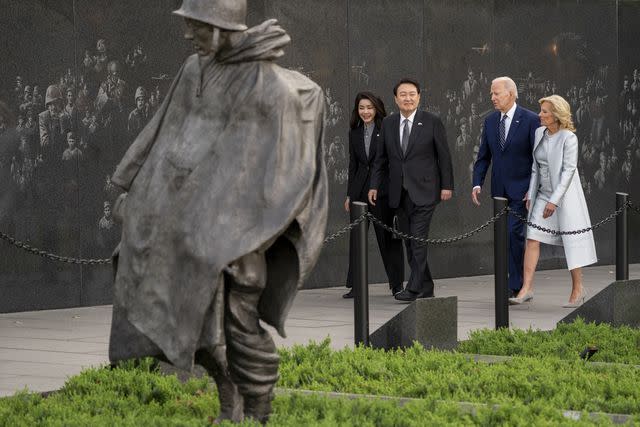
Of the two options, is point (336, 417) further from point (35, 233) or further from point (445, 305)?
point (35, 233)

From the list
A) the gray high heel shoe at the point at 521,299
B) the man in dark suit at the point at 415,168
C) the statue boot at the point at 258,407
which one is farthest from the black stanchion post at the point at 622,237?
the statue boot at the point at 258,407

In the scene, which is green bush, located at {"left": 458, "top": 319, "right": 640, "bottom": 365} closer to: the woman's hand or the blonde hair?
the woman's hand

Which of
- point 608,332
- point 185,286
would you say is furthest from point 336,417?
point 608,332

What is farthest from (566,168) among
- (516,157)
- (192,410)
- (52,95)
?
(192,410)

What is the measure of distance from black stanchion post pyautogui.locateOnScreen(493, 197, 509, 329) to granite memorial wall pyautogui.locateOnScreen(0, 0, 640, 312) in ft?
13.6

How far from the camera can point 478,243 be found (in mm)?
19062

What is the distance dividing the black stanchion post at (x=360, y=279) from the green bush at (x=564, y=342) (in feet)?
2.28

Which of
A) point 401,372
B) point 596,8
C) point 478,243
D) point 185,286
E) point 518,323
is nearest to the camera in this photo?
point 185,286

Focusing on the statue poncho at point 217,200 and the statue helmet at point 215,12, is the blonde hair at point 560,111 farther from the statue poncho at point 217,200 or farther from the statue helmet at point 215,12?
the statue helmet at point 215,12

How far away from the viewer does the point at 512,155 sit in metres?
14.9

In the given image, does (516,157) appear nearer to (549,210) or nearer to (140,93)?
(549,210)

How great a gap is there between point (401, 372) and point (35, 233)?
5877 mm

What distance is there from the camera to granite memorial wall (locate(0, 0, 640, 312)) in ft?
46.7

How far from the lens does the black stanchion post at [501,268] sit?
12.2 meters
